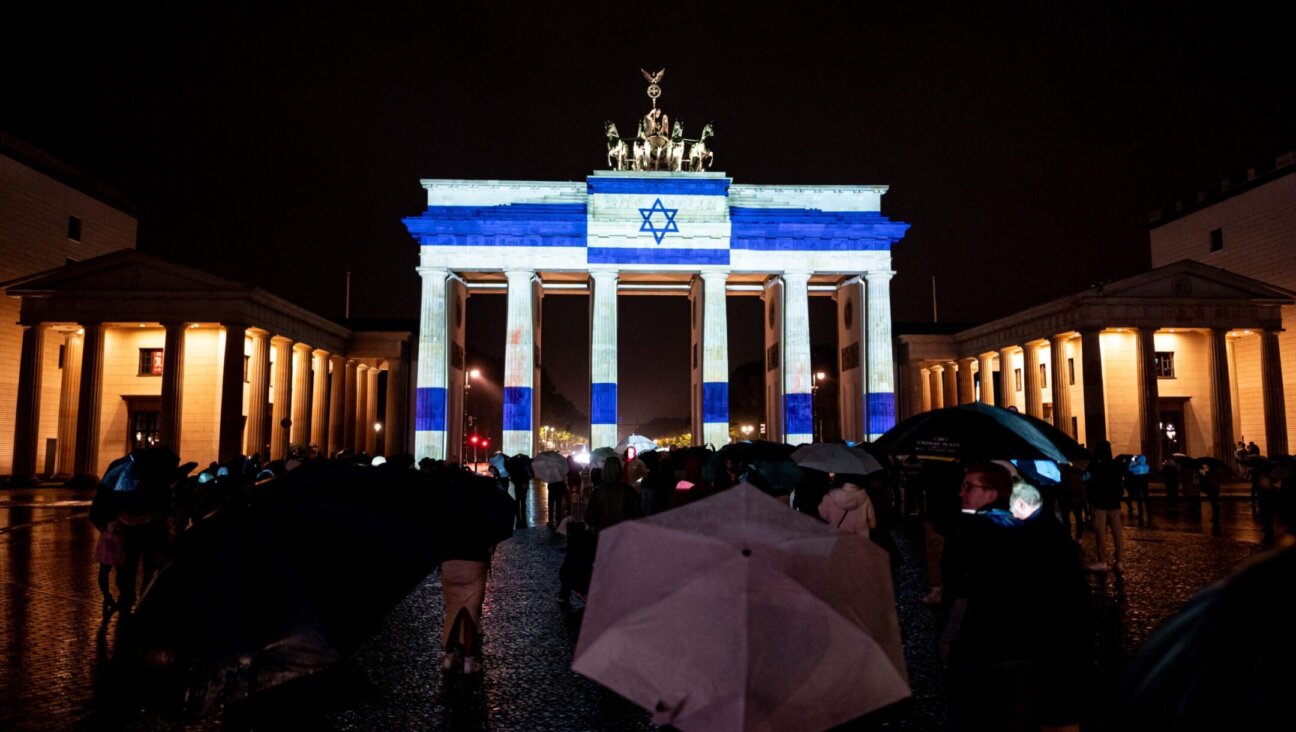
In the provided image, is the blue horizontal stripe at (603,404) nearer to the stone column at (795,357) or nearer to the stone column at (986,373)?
the stone column at (795,357)

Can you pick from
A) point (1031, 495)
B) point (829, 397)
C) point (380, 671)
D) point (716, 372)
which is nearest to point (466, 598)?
point (380, 671)

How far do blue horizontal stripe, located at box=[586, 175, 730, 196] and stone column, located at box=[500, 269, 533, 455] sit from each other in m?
6.49

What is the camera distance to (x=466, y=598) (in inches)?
276

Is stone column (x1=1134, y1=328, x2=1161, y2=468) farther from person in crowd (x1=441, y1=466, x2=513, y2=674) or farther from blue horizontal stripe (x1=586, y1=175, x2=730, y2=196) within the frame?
person in crowd (x1=441, y1=466, x2=513, y2=674)

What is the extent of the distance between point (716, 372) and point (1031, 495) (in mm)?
40876

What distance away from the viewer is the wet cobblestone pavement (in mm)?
5680

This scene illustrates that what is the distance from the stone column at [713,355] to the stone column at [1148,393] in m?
20.2

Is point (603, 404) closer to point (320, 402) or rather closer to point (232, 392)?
point (320, 402)

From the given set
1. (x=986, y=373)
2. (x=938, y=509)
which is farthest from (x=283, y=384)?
(x=986, y=373)

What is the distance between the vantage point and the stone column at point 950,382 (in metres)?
52.8

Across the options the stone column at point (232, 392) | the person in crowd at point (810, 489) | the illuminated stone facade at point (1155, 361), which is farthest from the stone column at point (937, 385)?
the person in crowd at point (810, 489)

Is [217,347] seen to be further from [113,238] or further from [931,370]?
[931,370]

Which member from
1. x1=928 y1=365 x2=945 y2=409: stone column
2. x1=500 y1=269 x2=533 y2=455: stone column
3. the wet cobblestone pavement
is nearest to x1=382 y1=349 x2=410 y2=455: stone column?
x1=500 y1=269 x2=533 y2=455: stone column

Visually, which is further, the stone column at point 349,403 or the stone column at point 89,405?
the stone column at point 349,403
